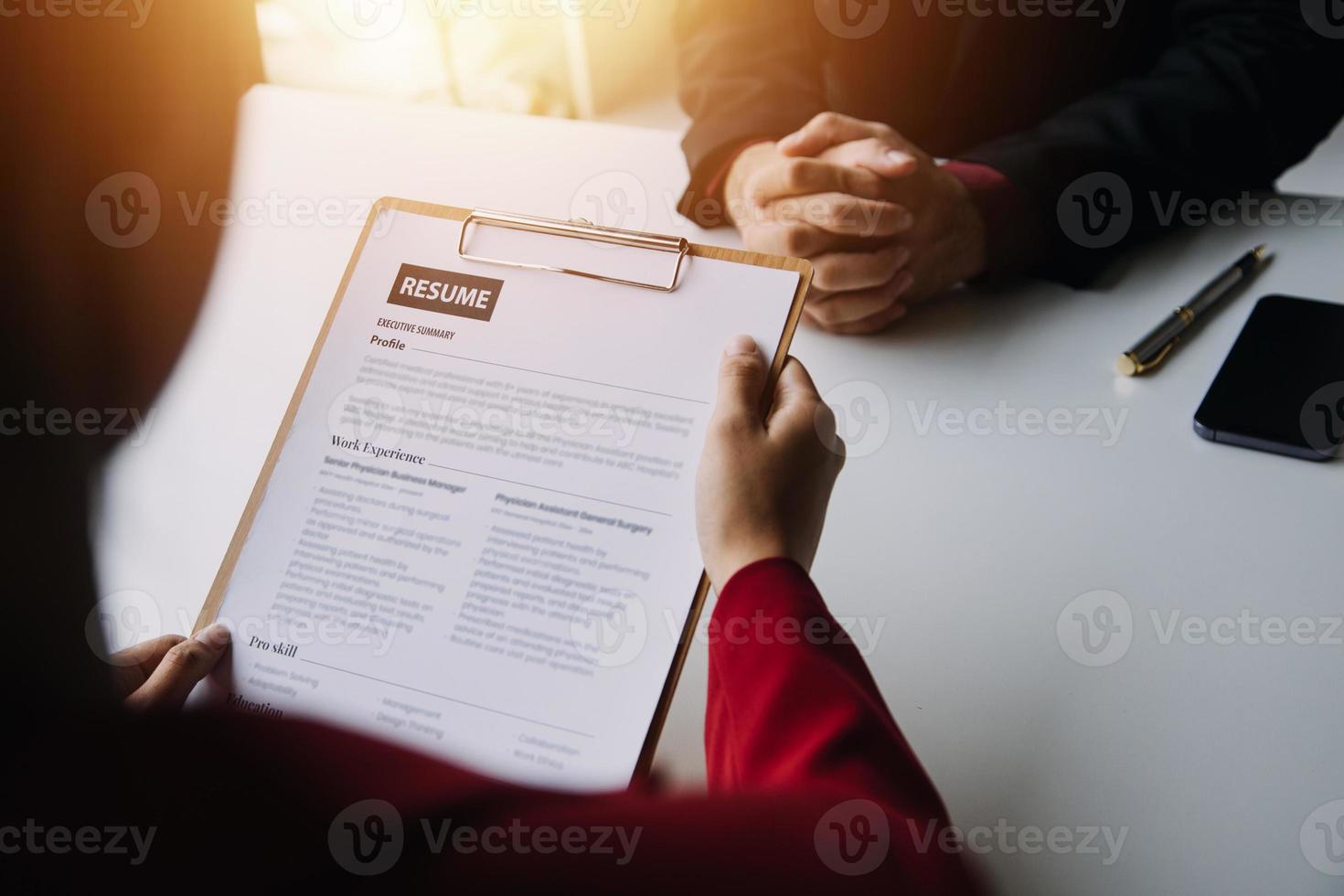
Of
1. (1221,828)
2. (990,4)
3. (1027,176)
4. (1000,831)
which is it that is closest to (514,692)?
(1000,831)

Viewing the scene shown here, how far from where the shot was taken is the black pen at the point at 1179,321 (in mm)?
847

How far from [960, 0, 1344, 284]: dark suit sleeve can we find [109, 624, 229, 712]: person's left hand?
827 millimetres

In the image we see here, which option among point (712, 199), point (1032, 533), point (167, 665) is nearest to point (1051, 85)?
point (712, 199)

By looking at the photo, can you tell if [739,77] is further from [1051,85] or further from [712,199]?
[1051,85]

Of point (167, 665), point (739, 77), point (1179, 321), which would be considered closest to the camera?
point (167, 665)

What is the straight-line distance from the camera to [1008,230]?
935mm

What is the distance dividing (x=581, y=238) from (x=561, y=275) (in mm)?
33

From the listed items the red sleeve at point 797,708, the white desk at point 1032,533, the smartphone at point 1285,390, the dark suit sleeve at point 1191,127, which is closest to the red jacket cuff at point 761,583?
the red sleeve at point 797,708

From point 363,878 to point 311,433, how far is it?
0.47m

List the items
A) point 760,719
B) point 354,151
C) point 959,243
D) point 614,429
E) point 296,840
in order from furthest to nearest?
1. point 354,151
2. point 959,243
3. point 614,429
4. point 760,719
5. point 296,840

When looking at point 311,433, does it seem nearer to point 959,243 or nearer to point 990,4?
point 959,243

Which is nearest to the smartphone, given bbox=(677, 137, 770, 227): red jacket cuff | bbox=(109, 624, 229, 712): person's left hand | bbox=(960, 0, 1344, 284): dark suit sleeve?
bbox=(960, 0, 1344, 284): dark suit sleeve

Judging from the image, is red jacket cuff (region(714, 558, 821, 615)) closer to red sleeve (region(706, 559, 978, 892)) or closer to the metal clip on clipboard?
red sleeve (region(706, 559, 978, 892))

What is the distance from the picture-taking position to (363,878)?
25 centimetres
